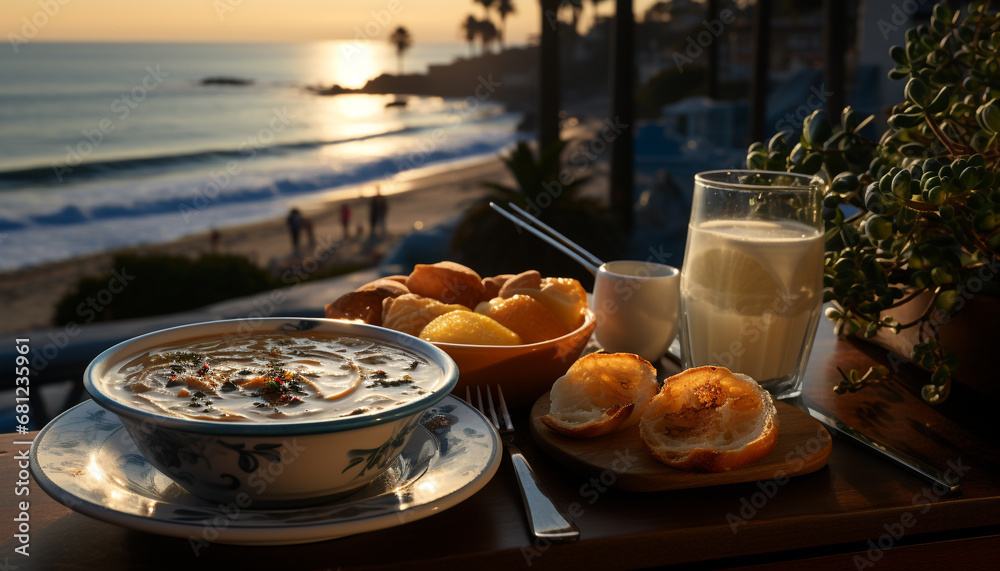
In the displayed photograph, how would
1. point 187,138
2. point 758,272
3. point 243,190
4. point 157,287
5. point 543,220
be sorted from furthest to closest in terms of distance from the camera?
point 187,138
point 243,190
point 157,287
point 543,220
point 758,272

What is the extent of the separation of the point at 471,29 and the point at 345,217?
7.91 metres

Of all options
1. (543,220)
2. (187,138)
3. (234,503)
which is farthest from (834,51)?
(187,138)

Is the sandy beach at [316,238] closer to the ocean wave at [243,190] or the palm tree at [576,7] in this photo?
the ocean wave at [243,190]

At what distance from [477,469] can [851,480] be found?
467 millimetres

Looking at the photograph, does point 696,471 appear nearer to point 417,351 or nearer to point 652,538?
point 652,538

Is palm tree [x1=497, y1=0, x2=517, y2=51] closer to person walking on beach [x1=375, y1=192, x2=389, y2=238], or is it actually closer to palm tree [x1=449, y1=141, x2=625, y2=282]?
person walking on beach [x1=375, y1=192, x2=389, y2=238]

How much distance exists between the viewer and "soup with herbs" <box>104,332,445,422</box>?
2.30 ft

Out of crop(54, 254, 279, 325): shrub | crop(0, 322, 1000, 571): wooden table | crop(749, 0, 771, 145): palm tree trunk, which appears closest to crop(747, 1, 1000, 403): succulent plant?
crop(0, 322, 1000, 571): wooden table

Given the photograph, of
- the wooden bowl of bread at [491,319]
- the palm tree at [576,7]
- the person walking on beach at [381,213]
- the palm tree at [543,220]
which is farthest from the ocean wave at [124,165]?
the wooden bowl of bread at [491,319]

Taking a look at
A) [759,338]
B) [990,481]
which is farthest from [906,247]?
[990,481]

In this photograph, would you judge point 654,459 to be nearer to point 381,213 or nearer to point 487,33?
point 381,213

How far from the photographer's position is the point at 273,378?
2.50ft

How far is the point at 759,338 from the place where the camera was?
1101 millimetres

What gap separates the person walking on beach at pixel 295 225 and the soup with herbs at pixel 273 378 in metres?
12.7
